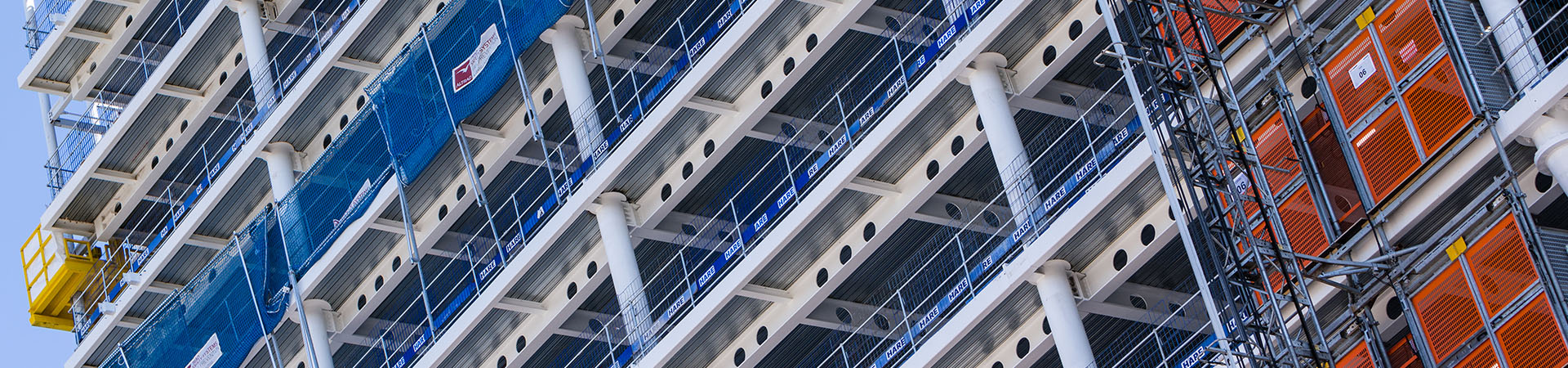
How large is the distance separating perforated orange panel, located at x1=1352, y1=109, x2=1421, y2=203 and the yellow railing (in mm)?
24422

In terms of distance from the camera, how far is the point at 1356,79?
23344mm

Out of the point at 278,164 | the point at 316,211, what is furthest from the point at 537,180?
the point at 278,164

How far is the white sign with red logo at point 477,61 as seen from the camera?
3312 centimetres

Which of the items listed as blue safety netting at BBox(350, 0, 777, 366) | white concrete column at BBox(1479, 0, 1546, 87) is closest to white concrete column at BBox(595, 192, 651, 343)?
blue safety netting at BBox(350, 0, 777, 366)

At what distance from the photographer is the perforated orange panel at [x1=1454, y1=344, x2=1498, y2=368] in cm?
2175

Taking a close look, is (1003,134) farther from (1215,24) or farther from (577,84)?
(577,84)

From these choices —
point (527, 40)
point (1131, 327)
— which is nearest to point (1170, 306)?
point (1131, 327)

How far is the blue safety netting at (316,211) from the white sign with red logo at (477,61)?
78 mm

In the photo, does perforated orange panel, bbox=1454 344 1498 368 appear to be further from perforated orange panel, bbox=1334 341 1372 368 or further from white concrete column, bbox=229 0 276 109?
white concrete column, bbox=229 0 276 109

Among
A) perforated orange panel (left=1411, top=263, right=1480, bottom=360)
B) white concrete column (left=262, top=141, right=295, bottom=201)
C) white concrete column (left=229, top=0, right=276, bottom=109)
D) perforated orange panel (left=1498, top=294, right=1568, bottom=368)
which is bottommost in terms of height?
perforated orange panel (left=1498, top=294, right=1568, bottom=368)

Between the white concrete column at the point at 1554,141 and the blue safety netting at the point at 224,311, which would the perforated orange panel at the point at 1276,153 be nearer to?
the white concrete column at the point at 1554,141

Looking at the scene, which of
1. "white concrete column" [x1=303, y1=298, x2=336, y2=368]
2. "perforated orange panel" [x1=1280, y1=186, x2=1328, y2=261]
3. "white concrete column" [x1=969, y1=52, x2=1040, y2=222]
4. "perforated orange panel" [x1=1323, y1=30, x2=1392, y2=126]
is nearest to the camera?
"perforated orange panel" [x1=1323, y1=30, x2=1392, y2=126]

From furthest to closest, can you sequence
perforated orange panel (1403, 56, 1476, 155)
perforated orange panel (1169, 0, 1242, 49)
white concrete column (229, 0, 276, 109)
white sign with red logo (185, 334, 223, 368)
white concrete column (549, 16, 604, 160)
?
white concrete column (229, 0, 276, 109) → white sign with red logo (185, 334, 223, 368) → white concrete column (549, 16, 604, 160) → perforated orange panel (1169, 0, 1242, 49) → perforated orange panel (1403, 56, 1476, 155)

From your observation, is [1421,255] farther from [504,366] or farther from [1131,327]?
[504,366]
